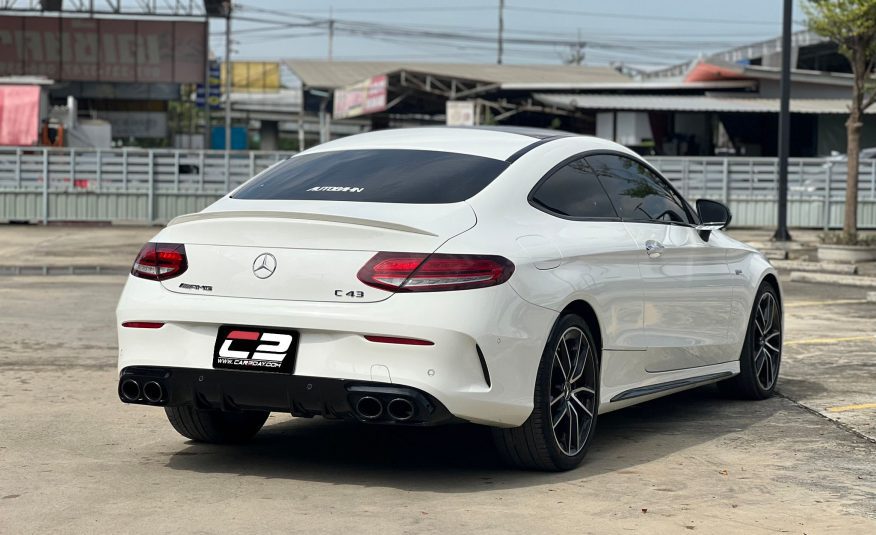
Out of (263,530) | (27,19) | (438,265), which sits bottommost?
(263,530)

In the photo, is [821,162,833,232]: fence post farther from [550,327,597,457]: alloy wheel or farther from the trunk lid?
the trunk lid

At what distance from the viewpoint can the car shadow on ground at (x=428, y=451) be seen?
598 cm

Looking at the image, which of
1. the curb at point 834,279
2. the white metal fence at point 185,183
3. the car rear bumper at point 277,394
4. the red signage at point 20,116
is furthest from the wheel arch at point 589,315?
the red signage at point 20,116

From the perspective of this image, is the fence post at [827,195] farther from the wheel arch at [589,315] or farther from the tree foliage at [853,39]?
the wheel arch at [589,315]

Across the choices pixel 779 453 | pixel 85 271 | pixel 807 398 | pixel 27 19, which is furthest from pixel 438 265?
pixel 27 19

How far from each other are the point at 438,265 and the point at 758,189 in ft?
95.3

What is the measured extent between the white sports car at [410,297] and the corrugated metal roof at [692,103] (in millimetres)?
29987

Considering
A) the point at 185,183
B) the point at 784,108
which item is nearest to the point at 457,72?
the point at 185,183

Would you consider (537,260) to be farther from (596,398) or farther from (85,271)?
(85,271)

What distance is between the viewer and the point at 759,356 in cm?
832

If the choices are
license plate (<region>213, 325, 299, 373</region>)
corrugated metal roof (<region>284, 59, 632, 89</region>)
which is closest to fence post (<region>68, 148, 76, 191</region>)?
corrugated metal roof (<region>284, 59, 632, 89</region>)

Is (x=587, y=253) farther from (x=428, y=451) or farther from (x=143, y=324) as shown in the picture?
(x=143, y=324)

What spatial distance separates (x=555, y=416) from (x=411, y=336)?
930mm

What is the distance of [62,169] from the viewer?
109 feet
